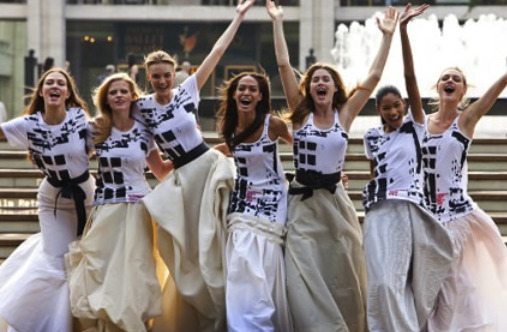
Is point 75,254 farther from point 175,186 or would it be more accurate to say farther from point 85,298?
point 175,186

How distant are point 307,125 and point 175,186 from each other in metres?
1.12

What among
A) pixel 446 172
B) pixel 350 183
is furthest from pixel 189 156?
pixel 350 183

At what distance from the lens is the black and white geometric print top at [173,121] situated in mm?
8289

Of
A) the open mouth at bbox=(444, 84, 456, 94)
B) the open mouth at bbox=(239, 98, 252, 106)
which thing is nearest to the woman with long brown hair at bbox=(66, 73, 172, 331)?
Result: the open mouth at bbox=(239, 98, 252, 106)

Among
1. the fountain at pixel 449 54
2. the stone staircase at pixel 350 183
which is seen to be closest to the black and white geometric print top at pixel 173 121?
the stone staircase at pixel 350 183

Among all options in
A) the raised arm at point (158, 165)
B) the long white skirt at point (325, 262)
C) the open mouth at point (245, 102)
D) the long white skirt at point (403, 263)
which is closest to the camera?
the long white skirt at point (403, 263)

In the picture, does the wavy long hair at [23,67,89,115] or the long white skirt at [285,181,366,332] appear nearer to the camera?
the long white skirt at [285,181,366,332]

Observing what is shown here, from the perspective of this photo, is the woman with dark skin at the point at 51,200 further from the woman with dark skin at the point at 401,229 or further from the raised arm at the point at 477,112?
the raised arm at the point at 477,112

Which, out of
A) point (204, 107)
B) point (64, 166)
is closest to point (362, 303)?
point (64, 166)

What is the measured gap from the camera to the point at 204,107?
67.7 ft

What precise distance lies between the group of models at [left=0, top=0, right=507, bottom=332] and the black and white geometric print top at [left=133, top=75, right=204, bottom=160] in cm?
1

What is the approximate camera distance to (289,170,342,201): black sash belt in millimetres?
8086

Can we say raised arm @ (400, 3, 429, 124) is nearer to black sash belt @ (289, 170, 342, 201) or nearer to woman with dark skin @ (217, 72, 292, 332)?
black sash belt @ (289, 170, 342, 201)

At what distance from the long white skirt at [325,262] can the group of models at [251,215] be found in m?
0.01
